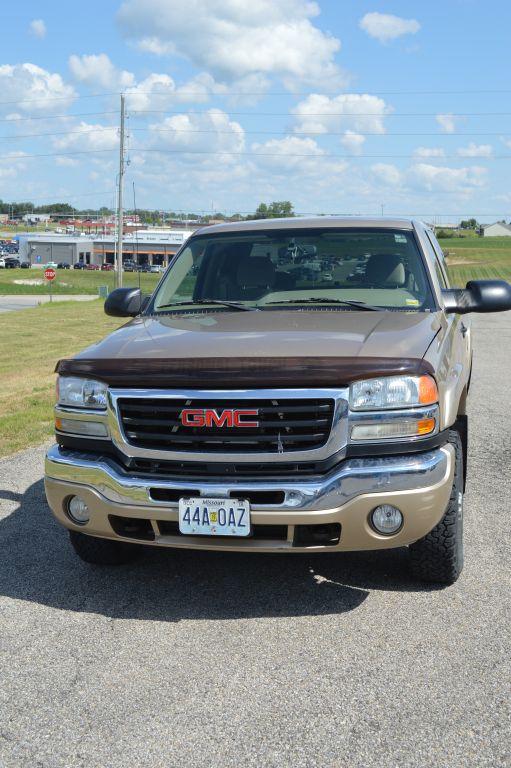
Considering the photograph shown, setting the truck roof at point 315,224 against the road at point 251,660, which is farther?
the truck roof at point 315,224

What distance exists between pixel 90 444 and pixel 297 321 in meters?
1.24

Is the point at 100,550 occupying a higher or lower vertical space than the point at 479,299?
lower

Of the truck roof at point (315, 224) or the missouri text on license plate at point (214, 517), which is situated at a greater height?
the truck roof at point (315, 224)

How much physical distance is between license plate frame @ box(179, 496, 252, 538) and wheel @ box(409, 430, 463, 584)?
92 cm

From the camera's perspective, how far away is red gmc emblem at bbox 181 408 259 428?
3.67 m

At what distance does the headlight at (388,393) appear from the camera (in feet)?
11.9

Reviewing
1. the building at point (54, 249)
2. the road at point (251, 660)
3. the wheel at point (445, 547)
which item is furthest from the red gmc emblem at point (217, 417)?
the building at point (54, 249)

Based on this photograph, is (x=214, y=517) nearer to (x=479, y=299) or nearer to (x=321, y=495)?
(x=321, y=495)

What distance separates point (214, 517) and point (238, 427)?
0.40m

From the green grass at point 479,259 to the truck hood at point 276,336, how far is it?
167 ft

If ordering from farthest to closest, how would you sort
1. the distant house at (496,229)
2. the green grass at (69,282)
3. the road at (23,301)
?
the distant house at (496,229) → the green grass at (69,282) → the road at (23,301)

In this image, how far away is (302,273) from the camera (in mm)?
5289

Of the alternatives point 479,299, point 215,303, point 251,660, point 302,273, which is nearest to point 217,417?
point 251,660

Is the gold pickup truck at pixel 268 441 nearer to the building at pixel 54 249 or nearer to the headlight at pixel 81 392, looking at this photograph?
the headlight at pixel 81 392
